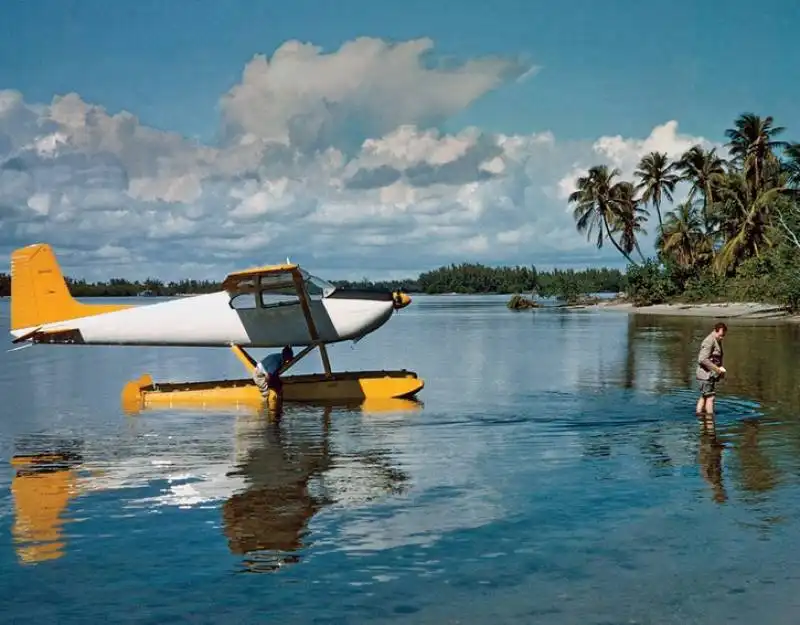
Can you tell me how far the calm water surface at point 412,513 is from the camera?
→ 546 centimetres

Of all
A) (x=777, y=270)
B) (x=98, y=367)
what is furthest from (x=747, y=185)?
(x=98, y=367)

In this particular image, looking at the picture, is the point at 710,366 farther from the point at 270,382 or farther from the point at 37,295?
the point at 37,295

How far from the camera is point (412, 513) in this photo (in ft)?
24.7

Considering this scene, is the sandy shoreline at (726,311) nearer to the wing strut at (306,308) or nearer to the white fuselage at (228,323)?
the white fuselage at (228,323)

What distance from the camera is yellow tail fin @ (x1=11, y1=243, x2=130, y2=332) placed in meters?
16.8

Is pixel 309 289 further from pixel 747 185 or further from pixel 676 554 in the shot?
pixel 747 185

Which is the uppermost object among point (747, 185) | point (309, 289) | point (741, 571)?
point (747, 185)

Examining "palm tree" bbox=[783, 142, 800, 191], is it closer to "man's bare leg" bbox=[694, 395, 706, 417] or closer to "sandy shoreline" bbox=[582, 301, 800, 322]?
"sandy shoreline" bbox=[582, 301, 800, 322]

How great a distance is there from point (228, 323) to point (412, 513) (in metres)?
9.36

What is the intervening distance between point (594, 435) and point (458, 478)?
126 inches

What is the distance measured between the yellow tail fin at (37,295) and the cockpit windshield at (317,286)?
3.92 meters

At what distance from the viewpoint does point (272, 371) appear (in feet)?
51.0

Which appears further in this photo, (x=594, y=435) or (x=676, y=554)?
(x=594, y=435)

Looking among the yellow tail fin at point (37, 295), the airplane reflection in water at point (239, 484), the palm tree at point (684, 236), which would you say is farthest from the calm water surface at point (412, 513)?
the palm tree at point (684, 236)
